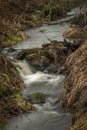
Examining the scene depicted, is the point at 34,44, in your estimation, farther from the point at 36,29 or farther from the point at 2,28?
the point at 2,28

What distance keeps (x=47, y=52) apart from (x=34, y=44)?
3200 mm

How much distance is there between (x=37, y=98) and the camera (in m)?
10.8

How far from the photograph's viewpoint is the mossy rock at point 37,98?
10539 millimetres

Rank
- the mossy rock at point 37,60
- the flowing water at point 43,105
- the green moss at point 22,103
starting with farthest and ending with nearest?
1. the mossy rock at point 37,60
2. the green moss at point 22,103
3. the flowing water at point 43,105

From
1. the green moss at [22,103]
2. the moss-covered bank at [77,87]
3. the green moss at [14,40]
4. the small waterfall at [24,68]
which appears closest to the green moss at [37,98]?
the green moss at [22,103]

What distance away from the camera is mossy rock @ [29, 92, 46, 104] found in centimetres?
1054

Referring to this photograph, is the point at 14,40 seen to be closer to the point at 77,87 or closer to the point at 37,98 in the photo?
the point at 37,98

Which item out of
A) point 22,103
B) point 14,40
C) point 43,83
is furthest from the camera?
point 14,40

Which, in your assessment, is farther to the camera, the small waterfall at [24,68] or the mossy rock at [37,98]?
the small waterfall at [24,68]

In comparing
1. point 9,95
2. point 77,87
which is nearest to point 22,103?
point 9,95

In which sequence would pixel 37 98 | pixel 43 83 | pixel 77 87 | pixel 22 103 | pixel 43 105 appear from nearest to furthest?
pixel 77 87
pixel 22 103
pixel 43 105
pixel 37 98
pixel 43 83

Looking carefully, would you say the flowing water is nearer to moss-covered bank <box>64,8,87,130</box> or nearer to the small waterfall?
the small waterfall

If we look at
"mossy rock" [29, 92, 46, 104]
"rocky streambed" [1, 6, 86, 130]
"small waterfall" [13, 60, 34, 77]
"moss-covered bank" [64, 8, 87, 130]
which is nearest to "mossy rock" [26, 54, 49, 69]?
"rocky streambed" [1, 6, 86, 130]

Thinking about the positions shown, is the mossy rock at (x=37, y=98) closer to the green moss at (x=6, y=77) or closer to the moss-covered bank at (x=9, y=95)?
the moss-covered bank at (x=9, y=95)
